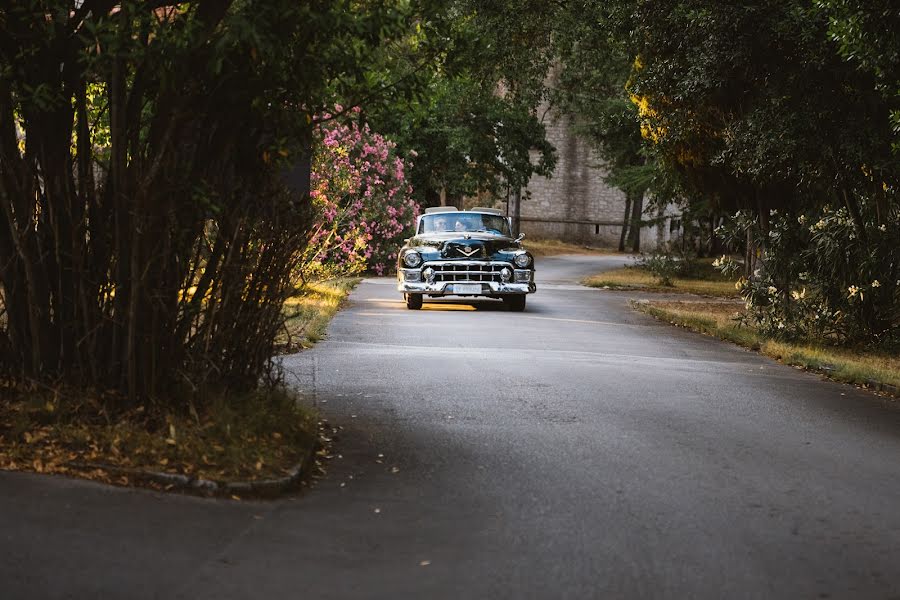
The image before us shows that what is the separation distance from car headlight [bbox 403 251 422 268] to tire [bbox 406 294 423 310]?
654 mm

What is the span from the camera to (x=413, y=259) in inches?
929

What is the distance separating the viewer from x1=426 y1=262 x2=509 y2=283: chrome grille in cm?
2364

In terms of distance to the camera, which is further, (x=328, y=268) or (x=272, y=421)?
(x=328, y=268)

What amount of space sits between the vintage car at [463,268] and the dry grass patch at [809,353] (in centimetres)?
287

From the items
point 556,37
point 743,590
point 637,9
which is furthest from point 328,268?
point 743,590

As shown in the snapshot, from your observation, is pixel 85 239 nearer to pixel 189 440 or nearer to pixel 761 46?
pixel 189 440

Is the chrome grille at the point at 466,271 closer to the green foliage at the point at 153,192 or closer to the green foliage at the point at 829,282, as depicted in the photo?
the green foliage at the point at 829,282

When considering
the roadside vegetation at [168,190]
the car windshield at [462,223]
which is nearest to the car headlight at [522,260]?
the car windshield at [462,223]

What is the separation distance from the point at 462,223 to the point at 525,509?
1841 centimetres

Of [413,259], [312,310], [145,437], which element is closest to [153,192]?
[145,437]

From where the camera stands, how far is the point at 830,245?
18.1 meters

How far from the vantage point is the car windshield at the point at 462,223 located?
25094mm

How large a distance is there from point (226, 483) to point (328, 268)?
71.9ft

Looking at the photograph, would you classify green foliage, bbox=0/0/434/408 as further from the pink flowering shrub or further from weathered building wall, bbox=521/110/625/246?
weathered building wall, bbox=521/110/625/246
